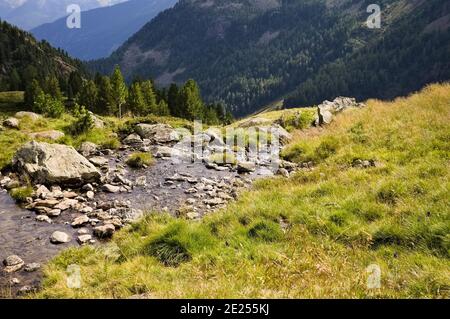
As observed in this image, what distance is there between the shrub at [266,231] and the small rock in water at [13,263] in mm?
5569

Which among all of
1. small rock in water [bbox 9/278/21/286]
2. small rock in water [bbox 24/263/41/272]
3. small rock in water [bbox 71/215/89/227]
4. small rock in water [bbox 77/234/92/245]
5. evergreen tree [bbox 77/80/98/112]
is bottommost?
small rock in water [bbox 9/278/21/286]

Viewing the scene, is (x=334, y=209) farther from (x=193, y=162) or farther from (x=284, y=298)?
(x=193, y=162)

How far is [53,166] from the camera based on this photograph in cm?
1564

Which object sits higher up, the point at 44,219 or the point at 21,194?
the point at 21,194

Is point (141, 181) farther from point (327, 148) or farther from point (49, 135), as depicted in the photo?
point (49, 135)

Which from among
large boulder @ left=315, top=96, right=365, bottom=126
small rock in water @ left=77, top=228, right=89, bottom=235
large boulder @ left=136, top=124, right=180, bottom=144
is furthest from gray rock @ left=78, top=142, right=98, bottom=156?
large boulder @ left=315, top=96, right=365, bottom=126

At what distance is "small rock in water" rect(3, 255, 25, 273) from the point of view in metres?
9.13

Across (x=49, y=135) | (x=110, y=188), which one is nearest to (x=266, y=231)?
(x=110, y=188)

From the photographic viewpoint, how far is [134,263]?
Result: 8.38 meters

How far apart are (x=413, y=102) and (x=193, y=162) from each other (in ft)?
36.7

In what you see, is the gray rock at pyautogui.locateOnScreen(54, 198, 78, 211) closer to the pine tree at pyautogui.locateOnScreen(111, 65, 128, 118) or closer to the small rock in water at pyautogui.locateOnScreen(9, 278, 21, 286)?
the small rock in water at pyautogui.locateOnScreen(9, 278, 21, 286)

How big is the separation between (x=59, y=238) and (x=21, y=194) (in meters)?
4.67

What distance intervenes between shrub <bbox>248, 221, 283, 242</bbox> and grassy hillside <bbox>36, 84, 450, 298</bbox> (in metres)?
0.02
